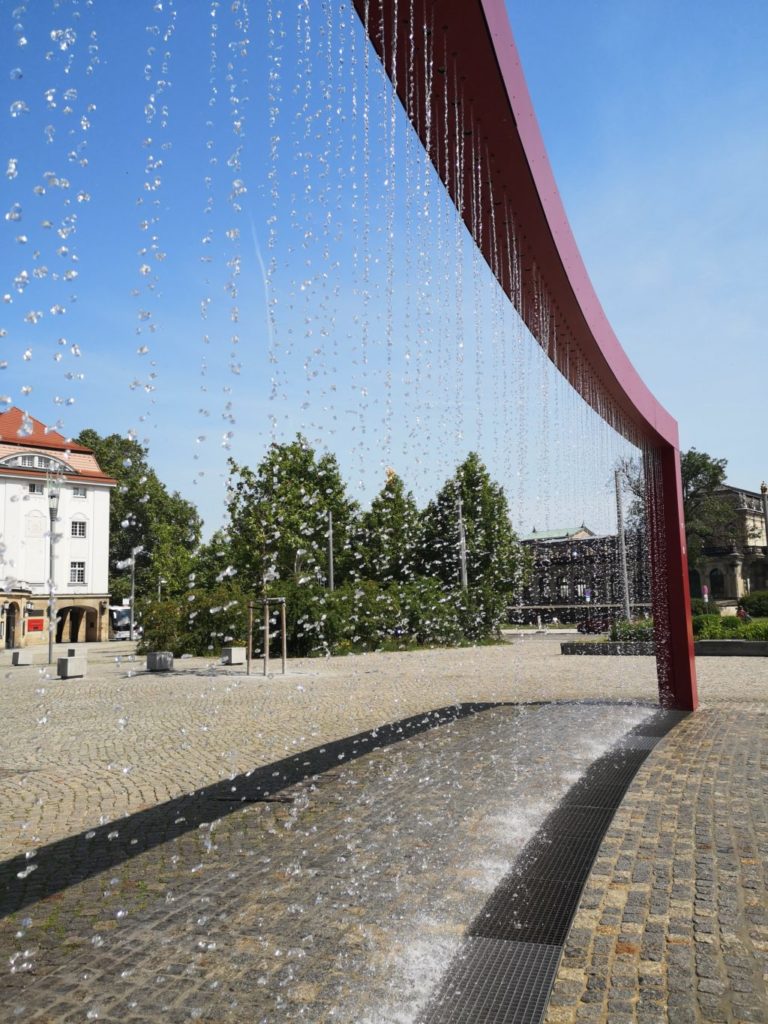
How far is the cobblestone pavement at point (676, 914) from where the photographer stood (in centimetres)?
299

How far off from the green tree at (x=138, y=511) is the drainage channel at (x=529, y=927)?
174 feet

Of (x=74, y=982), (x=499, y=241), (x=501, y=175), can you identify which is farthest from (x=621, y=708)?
(x=74, y=982)

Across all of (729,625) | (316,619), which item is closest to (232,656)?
(316,619)

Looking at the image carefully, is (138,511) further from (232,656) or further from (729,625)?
(729,625)

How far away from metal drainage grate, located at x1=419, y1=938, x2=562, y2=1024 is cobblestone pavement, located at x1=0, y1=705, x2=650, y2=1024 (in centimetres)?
11

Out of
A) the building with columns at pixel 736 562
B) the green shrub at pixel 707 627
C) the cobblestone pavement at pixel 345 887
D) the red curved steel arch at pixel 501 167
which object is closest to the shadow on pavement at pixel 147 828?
the cobblestone pavement at pixel 345 887

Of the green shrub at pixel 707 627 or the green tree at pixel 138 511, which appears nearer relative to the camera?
the green shrub at pixel 707 627

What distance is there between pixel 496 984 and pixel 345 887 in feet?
4.44

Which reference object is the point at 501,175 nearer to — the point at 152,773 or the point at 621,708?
the point at 152,773

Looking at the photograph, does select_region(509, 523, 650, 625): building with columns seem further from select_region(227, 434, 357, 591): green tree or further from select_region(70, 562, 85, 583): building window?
select_region(70, 562, 85, 583): building window

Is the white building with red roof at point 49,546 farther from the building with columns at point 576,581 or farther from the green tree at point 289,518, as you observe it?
the building with columns at point 576,581

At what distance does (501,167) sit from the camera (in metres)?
5.36

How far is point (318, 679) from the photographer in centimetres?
1734

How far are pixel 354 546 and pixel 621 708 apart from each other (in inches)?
1458
